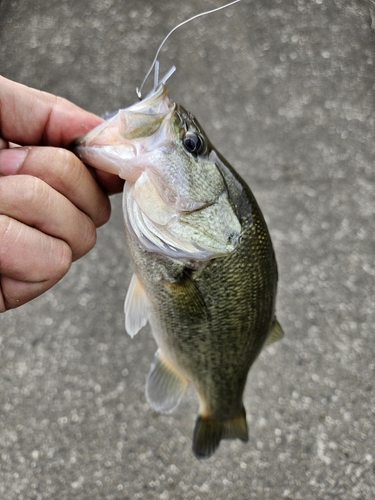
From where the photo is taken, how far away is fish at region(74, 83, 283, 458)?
908mm

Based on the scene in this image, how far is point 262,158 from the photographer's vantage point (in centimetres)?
204

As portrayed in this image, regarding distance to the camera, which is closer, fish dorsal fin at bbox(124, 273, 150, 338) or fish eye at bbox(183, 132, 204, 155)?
fish eye at bbox(183, 132, 204, 155)

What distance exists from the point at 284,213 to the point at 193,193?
3.58 ft

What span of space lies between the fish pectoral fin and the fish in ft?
0.15

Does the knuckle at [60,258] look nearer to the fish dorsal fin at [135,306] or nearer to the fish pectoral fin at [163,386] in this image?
the fish dorsal fin at [135,306]

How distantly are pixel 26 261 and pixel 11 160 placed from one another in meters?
0.22

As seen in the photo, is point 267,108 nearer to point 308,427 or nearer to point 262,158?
point 262,158

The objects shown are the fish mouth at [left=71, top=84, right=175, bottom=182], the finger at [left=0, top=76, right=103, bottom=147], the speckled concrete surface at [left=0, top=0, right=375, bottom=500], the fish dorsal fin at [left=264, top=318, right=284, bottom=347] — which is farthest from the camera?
the speckled concrete surface at [left=0, top=0, right=375, bottom=500]

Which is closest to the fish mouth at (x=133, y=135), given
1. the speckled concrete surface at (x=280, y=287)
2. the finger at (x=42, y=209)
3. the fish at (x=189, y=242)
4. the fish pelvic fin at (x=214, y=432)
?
the fish at (x=189, y=242)

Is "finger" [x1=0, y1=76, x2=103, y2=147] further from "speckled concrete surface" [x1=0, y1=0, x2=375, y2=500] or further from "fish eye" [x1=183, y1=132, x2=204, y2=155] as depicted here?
"speckled concrete surface" [x1=0, y1=0, x2=375, y2=500]

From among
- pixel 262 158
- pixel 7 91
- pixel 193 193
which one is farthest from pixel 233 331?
pixel 262 158

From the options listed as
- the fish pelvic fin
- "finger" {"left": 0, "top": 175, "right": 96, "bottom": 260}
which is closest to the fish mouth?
"finger" {"left": 0, "top": 175, "right": 96, "bottom": 260}

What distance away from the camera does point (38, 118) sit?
1.05 meters

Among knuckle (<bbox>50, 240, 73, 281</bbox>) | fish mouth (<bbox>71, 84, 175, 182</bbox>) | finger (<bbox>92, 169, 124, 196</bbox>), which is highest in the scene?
fish mouth (<bbox>71, 84, 175, 182</bbox>)
